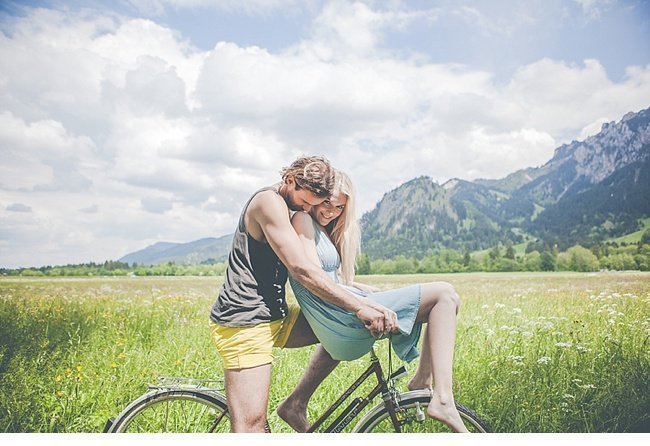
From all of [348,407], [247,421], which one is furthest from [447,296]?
[247,421]

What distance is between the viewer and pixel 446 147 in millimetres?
3543

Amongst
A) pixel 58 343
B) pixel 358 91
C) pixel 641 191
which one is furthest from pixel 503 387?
pixel 58 343

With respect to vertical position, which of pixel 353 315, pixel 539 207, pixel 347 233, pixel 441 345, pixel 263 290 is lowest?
pixel 441 345

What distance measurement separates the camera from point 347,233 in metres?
2.31

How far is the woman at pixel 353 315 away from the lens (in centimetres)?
193

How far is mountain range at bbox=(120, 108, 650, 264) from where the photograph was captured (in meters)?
3.36

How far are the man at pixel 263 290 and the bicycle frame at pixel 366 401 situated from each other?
225 millimetres

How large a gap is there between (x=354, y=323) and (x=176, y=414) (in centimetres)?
103

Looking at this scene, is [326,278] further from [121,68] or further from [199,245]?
[121,68]

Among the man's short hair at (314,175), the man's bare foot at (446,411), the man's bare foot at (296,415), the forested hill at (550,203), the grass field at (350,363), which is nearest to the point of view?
the man's bare foot at (446,411)

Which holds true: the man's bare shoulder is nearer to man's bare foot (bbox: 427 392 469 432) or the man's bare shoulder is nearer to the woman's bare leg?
the woman's bare leg

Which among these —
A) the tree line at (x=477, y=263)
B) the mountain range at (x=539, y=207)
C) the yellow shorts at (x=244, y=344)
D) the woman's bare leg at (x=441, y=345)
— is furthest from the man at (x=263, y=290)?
the tree line at (x=477, y=263)

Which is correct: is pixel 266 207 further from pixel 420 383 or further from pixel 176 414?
pixel 176 414

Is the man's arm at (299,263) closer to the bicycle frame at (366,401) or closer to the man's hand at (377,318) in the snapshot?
the man's hand at (377,318)
